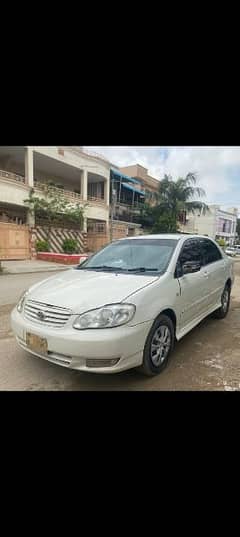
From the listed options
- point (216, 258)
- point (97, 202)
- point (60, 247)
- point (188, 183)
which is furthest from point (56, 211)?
point (216, 258)

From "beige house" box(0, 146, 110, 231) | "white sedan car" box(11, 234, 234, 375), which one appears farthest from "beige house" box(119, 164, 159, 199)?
"white sedan car" box(11, 234, 234, 375)

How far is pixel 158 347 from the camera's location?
2.68 meters

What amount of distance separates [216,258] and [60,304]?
3.08 metres

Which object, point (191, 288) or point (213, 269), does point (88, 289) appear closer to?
point (191, 288)

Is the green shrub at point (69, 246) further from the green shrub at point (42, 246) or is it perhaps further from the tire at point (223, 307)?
the tire at point (223, 307)

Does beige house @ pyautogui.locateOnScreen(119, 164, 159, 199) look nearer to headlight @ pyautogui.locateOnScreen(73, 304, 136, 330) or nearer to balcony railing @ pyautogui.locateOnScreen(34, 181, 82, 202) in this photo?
balcony railing @ pyautogui.locateOnScreen(34, 181, 82, 202)

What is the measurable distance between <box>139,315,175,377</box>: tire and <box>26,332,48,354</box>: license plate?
0.89m

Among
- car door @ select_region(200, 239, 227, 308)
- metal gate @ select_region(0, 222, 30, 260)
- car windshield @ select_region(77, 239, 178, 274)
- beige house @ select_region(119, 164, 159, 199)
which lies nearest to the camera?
car windshield @ select_region(77, 239, 178, 274)

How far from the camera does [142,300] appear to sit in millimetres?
2400

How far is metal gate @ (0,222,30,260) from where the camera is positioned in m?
15.2

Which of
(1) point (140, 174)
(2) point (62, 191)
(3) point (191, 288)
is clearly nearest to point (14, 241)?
(2) point (62, 191)
